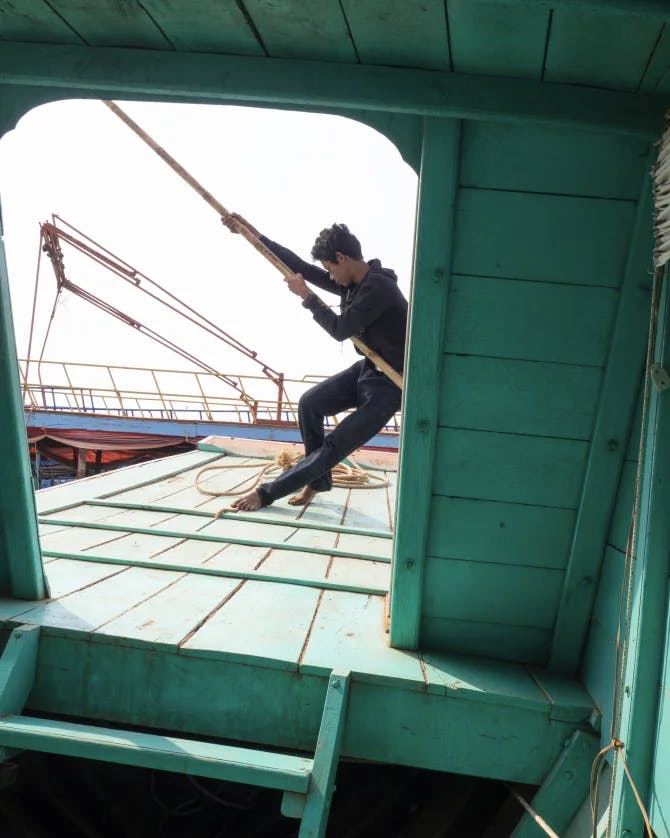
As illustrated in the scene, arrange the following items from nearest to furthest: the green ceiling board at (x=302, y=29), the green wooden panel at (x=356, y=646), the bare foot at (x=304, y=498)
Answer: the green ceiling board at (x=302, y=29) < the green wooden panel at (x=356, y=646) < the bare foot at (x=304, y=498)

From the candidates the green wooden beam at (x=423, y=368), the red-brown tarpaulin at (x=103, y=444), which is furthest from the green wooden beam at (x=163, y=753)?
the red-brown tarpaulin at (x=103, y=444)

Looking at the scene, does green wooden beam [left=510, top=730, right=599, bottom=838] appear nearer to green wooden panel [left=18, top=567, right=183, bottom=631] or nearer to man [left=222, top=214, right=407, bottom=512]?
green wooden panel [left=18, top=567, right=183, bottom=631]

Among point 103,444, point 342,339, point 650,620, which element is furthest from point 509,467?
point 103,444

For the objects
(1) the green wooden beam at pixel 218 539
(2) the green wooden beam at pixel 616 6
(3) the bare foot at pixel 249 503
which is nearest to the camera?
(2) the green wooden beam at pixel 616 6

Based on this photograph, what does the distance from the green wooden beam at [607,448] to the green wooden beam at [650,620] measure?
9 centimetres

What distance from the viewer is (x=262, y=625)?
1.50 metres

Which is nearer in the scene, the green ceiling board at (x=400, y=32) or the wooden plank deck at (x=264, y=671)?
the green ceiling board at (x=400, y=32)

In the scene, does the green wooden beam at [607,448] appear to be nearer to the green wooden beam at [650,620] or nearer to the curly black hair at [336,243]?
the green wooden beam at [650,620]

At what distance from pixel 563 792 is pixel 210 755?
0.78 metres

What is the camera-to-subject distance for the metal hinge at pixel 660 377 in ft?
3.48

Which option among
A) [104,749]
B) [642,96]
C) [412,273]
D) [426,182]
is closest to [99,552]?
[104,749]

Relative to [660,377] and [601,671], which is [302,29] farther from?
[601,671]

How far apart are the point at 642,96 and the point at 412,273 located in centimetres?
52

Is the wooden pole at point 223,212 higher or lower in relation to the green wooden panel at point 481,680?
higher
